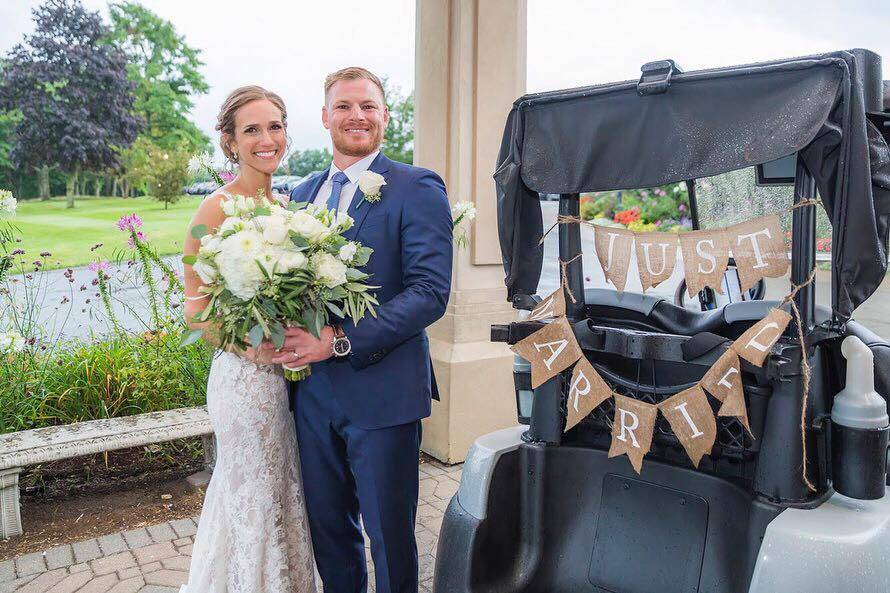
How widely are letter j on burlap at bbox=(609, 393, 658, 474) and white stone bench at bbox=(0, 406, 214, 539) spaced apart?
9.45 ft

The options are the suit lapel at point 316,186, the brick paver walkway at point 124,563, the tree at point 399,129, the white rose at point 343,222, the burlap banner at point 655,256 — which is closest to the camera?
the burlap banner at point 655,256

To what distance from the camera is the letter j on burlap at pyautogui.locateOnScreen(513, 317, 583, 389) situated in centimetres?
197

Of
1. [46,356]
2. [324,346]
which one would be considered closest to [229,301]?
[324,346]

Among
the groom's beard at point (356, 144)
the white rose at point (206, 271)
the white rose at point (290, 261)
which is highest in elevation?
the groom's beard at point (356, 144)

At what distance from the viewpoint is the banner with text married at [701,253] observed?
5.53 feet

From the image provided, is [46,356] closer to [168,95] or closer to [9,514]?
[9,514]

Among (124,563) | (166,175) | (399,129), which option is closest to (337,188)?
(124,563)

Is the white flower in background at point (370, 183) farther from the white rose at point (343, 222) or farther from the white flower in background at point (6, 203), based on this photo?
the white flower in background at point (6, 203)

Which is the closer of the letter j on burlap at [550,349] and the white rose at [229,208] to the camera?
the letter j on burlap at [550,349]

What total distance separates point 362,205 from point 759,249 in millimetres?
1237

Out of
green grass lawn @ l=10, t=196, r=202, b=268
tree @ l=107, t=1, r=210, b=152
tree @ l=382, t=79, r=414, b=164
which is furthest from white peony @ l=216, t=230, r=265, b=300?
tree @ l=382, t=79, r=414, b=164

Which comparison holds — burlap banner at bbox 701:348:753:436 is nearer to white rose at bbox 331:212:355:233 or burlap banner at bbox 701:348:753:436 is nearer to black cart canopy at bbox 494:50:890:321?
black cart canopy at bbox 494:50:890:321

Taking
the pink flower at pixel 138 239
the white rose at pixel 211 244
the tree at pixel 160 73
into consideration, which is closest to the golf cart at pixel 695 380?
the white rose at pixel 211 244

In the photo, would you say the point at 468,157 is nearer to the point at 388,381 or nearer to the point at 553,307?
the point at 388,381
